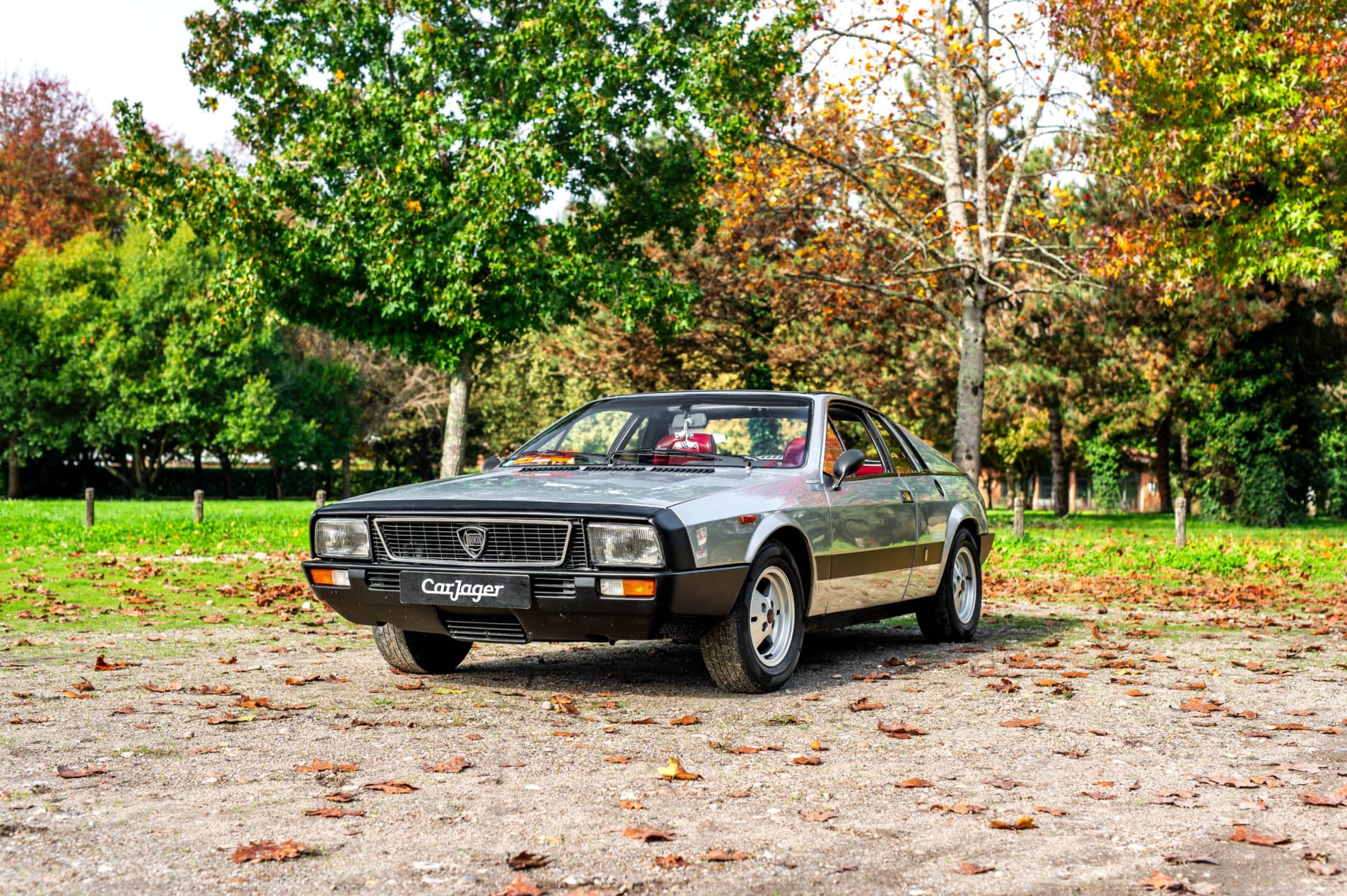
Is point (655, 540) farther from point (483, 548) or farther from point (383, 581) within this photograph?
point (383, 581)

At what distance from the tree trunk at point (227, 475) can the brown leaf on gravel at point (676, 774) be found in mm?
47656

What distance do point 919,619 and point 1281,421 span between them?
2469 centimetres

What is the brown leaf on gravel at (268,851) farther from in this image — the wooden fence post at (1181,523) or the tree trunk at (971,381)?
the tree trunk at (971,381)

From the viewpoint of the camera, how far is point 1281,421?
31.1m

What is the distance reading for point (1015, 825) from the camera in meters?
4.54

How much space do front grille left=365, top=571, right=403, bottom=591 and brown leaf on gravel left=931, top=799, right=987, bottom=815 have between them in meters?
3.16

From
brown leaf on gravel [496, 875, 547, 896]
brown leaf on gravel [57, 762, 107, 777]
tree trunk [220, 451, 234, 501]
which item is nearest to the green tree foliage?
brown leaf on gravel [57, 762, 107, 777]

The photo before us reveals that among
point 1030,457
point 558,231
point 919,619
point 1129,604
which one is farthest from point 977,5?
point 1030,457

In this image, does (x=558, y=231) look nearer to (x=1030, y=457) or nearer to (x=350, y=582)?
(x=350, y=582)

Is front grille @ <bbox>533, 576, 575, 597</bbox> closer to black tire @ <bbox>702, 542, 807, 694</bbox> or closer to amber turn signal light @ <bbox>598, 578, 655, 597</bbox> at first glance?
amber turn signal light @ <bbox>598, 578, 655, 597</bbox>

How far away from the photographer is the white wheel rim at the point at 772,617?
7141 millimetres

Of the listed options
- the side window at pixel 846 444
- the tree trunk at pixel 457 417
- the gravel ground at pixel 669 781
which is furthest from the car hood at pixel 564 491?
the tree trunk at pixel 457 417

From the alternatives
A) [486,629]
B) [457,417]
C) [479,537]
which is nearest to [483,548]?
[479,537]

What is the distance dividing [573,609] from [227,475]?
48.3 m
